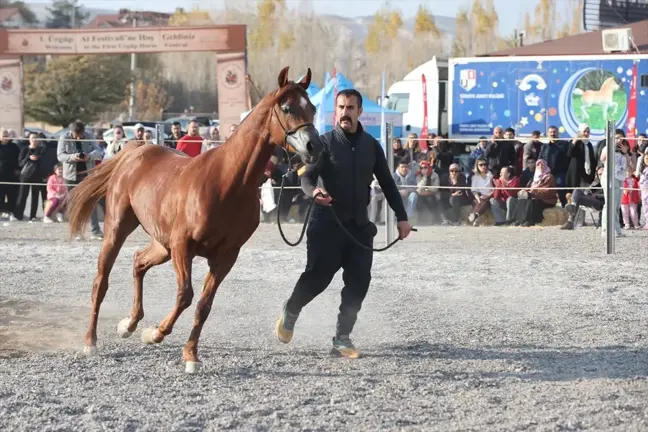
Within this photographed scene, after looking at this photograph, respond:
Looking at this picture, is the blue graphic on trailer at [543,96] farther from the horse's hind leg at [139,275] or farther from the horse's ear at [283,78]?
the horse's ear at [283,78]

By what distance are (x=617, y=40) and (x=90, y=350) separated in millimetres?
17020

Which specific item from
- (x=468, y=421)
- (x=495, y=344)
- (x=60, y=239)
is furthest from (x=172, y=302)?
(x=60, y=239)

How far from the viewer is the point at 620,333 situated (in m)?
7.47

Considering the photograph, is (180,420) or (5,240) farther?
(5,240)

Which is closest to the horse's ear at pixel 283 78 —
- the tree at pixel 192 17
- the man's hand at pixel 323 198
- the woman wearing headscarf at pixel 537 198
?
the man's hand at pixel 323 198

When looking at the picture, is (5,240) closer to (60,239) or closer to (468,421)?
(60,239)

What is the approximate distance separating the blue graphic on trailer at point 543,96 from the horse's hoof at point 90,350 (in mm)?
15776

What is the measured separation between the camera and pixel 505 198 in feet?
54.6

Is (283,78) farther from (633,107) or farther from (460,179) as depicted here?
(633,107)

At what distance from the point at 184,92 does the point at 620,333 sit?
67113mm

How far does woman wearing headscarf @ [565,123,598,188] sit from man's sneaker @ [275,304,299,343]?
34.7ft

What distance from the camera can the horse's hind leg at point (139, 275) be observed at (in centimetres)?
715

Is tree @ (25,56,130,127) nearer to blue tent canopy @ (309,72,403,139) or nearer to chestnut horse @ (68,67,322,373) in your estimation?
blue tent canopy @ (309,72,403,139)

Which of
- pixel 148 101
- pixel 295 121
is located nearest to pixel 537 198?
pixel 295 121
